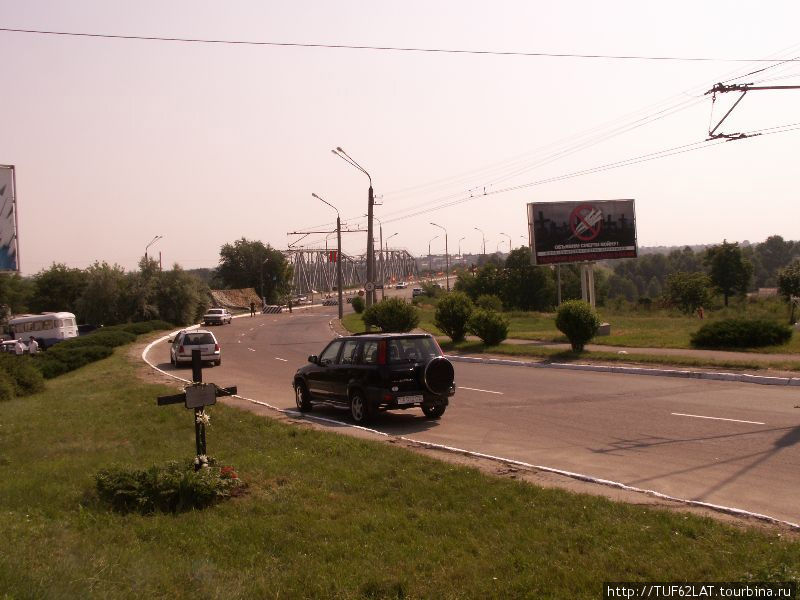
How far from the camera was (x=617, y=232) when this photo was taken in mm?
38156

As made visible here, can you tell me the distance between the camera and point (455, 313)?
34.8 m

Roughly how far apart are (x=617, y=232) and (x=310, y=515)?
3304cm

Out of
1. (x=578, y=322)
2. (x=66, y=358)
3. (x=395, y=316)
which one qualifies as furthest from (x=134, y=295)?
(x=578, y=322)

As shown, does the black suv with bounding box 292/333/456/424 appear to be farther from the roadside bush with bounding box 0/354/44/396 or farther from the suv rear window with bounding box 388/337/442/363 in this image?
the roadside bush with bounding box 0/354/44/396

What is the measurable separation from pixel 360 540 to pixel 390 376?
804 cm

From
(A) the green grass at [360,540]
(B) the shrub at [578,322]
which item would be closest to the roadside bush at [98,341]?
(B) the shrub at [578,322]

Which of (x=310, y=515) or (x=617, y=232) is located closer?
(x=310, y=515)

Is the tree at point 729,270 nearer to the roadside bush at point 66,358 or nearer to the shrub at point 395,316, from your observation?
the shrub at point 395,316

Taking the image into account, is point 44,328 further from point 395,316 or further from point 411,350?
point 411,350

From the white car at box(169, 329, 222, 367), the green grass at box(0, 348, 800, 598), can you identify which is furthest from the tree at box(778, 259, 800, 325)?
the green grass at box(0, 348, 800, 598)

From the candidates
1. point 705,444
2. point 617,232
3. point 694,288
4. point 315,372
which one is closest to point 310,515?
point 705,444

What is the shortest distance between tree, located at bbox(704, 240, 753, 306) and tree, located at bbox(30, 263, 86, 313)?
6100cm

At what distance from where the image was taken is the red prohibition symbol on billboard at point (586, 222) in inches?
1478

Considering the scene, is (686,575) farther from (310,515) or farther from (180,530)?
(180,530)
